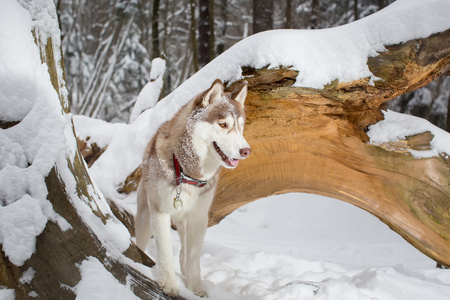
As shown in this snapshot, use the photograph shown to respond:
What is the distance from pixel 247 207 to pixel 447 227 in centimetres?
459

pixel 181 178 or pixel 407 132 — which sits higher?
pixel 407 132

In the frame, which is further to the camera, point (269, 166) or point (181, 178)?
point (269, 166)

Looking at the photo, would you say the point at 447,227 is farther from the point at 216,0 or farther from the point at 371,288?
the point at 216,0

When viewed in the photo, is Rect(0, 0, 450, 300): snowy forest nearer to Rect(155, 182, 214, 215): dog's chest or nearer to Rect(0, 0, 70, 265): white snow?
Rect(0, 0, 70, 265): white snow

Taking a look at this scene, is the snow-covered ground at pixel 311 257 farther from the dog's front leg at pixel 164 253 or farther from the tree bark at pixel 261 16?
the tree bark at pixel 261 16

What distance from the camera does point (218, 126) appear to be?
2.64 meters

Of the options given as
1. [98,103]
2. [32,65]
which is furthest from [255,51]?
[98,103]

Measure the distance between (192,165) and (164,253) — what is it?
640 mm

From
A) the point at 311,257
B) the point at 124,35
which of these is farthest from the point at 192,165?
the point at 124,35

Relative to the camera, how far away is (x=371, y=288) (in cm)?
303

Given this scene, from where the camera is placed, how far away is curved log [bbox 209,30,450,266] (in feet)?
9.52

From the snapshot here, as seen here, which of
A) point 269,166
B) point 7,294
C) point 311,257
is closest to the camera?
point 7,294

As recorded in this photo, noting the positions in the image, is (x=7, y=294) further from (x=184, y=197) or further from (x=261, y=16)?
(x=261, y=16)

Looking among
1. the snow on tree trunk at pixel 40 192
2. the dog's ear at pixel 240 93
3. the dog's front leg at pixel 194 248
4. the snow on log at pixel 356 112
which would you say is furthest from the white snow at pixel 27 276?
the snow on log at pixel 356 112
